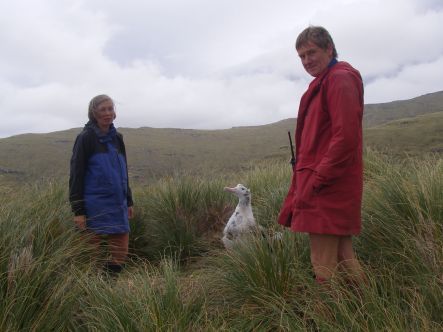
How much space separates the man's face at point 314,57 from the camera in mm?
3061

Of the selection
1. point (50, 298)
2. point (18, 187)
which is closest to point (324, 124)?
point (50, 298)

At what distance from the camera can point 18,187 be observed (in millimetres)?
5988

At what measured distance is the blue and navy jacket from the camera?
461cm

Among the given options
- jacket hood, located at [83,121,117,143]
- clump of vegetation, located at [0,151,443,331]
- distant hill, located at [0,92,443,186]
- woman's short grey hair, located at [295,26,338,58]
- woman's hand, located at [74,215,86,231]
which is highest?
woman's short grey hair, located at [295,26,338,58]

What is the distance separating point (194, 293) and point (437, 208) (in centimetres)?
213

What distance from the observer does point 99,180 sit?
185 inches

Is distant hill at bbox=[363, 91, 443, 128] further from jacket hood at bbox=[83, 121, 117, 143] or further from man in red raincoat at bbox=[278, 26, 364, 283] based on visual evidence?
man in red raincoat at bbox=[278, 26, 364, 283]

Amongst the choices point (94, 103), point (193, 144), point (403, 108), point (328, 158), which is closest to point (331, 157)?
point (328, 158)

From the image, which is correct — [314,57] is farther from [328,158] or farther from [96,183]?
[96,183]

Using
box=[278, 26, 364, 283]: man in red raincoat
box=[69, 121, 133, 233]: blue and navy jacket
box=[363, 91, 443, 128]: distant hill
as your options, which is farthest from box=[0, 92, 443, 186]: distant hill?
box=[278, 26, 364, 283]: man in red raincoat

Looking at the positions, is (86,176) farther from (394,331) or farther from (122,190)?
(394,331)

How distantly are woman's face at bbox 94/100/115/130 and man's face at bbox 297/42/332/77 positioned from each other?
236cm

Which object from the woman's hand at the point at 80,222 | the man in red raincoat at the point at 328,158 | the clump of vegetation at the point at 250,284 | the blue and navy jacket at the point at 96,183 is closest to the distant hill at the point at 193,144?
the blue and navy jacket at the point at 96,183

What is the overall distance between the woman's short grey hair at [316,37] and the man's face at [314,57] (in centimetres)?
2
